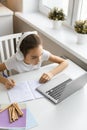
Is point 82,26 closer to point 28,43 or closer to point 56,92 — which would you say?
point 28,43

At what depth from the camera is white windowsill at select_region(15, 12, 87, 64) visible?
5.02ft

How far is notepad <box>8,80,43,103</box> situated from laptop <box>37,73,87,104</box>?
0.04 meters

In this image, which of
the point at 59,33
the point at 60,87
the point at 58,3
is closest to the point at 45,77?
the point at 60,87

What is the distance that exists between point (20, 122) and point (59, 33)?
0.98 m

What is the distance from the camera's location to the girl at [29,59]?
51.2 inches

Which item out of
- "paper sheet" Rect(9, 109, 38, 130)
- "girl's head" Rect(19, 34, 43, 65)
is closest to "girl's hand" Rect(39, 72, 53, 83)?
"girl's head" Rect(19, 34, 43, 65)

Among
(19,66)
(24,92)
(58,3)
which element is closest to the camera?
(24,92)

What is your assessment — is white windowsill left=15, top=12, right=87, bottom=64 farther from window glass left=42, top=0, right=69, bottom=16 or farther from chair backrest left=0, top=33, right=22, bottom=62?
chair backrest left=0, top=33, right=22, bottom=62

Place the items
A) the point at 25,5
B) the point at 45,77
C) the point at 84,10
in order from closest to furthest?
1. the point at 45,77
2. the point at 84,10
3. the point at 25,5

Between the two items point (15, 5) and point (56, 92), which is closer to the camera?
point (56, 92)

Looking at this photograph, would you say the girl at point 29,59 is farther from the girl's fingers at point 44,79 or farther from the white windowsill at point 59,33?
the white windowsill at point 59,33

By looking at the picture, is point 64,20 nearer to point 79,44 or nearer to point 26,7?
point 79,44

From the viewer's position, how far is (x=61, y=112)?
1.07 meters

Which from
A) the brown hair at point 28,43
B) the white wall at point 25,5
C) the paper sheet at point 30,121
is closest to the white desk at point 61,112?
the paper sheet at point 30,121
